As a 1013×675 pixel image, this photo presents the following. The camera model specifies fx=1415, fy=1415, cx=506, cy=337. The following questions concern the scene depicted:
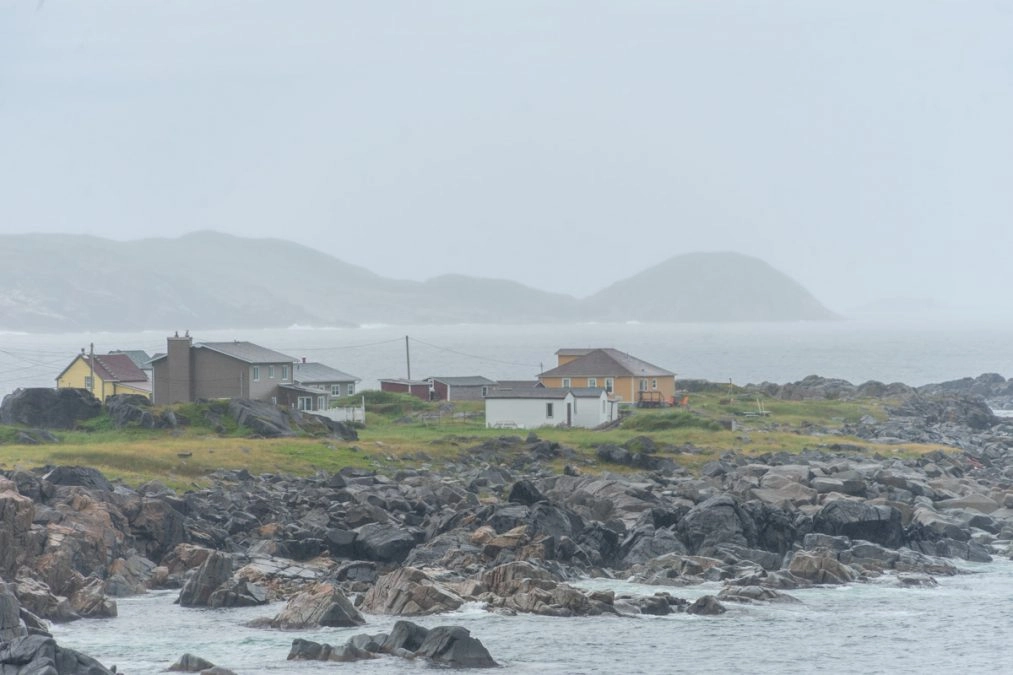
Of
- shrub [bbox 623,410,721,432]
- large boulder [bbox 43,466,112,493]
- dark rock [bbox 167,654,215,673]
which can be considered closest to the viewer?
dark rock [bbox 167,654,215,673]

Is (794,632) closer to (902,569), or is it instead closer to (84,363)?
(902,569)

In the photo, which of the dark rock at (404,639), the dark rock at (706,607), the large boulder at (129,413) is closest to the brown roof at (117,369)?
the large boulder at (129,413)

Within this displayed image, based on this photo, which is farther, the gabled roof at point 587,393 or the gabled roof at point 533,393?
the gabled roof at point 587,393

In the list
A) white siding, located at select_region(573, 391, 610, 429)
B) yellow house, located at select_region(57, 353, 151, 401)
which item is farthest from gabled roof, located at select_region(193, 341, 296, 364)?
white siding, located at select_region(573, 391, 610, 429)

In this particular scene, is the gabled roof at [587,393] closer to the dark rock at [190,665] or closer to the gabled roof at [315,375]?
the gabled roof at [315,375]

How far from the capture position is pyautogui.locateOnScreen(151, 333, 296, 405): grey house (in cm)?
8812

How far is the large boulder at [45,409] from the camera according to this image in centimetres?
7725

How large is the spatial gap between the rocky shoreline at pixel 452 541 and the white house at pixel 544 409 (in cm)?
2168

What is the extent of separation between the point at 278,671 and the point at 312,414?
48803mm

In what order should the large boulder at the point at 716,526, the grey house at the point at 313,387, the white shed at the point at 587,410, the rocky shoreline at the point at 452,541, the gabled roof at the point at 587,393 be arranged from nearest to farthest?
the rocky shoreline at the point at 452,541, the large boulder at the point at 716,526, the grey house at the point at 313,387, the white shed at the point at 587,410, the gabled roof at the point at 587,393

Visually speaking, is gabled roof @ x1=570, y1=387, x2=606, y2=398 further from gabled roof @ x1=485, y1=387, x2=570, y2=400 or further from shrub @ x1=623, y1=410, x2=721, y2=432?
shrub @ x1=623, y1=410, x2=721, y2=432

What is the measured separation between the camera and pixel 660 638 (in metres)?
39.8

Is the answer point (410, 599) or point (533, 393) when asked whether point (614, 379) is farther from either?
point (410, 599)

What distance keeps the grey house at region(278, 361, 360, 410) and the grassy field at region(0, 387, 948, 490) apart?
114 inches
